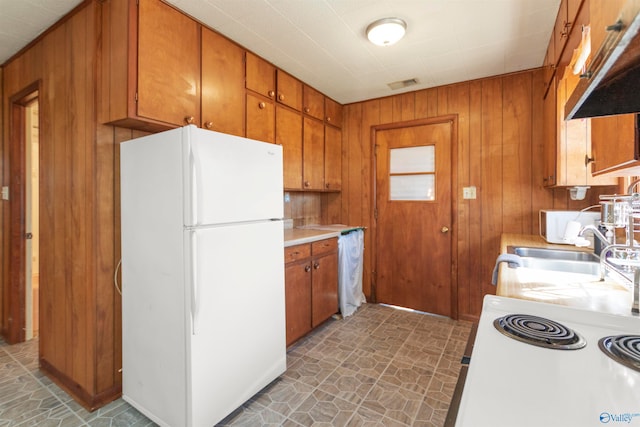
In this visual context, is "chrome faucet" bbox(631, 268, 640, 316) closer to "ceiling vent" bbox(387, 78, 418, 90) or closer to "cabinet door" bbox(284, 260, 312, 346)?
"cabinet door" bbox(284, 260, 312, 346)

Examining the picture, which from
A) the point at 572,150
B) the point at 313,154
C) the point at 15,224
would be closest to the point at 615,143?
the point at 572,150

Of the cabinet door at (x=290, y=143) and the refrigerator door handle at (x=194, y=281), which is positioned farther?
the cabinet door at (x=290, y=143)

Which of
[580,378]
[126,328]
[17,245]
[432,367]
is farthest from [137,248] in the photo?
[432,367]

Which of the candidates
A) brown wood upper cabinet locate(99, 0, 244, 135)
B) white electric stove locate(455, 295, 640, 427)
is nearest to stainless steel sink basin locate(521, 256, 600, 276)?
white electric stove locate(455, 295, 640, 427)

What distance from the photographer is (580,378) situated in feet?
2.35

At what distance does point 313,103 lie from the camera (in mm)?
3377

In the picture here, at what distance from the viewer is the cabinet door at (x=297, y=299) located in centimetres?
252

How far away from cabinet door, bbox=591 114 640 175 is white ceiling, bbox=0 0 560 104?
117cm

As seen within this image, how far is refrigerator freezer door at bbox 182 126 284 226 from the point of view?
154 cm

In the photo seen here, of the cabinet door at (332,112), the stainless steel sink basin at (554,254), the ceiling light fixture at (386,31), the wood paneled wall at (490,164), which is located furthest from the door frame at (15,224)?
the stainless steel sink basin at (554,254)

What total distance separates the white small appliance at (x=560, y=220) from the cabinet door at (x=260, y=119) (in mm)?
2328

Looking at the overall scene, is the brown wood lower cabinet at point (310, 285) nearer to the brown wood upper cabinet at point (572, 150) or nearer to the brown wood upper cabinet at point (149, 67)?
the brown wood upper cabinet at point (149, 67)

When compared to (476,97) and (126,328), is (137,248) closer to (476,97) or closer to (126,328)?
(126,328)

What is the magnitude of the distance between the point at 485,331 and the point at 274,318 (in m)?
1.41
